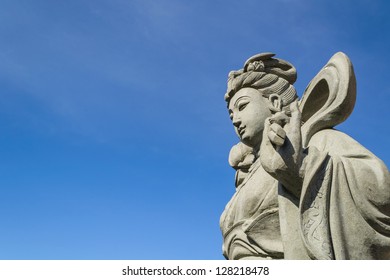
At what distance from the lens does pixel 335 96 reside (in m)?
6.69

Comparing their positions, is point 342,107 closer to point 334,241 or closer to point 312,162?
point 312,162

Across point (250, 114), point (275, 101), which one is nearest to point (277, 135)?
point (250, 114)

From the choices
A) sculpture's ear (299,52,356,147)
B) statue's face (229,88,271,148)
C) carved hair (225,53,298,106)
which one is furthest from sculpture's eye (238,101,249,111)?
sculpture's ear (299,52,356,147)

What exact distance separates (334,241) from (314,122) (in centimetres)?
150

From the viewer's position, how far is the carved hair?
7547 millimetres

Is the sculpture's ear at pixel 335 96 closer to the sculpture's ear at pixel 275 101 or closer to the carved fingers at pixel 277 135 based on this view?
the sculpture's ear at pixel 275 101

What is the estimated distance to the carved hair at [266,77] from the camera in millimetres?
7547

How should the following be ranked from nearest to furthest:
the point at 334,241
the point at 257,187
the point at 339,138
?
the point at 334,241
the point at 339,138
the point at 257,187

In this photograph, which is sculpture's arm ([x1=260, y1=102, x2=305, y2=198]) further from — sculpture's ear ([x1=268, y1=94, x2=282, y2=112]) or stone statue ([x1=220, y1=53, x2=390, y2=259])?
sculpture's ear ([x1=268, y1=94, x2=282, y2=112])

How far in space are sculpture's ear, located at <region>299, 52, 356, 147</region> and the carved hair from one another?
0.67m

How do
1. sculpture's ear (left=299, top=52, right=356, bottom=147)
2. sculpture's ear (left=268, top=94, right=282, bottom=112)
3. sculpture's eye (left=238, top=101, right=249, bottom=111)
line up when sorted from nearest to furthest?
sculpture's ear (left=299, top=52, right=356, bottom=147) < sculpture's ear (left=268, top=94, right=282, bottom=112) < sculpture's eye (left=238, top=101, right=249, bottom=111)
